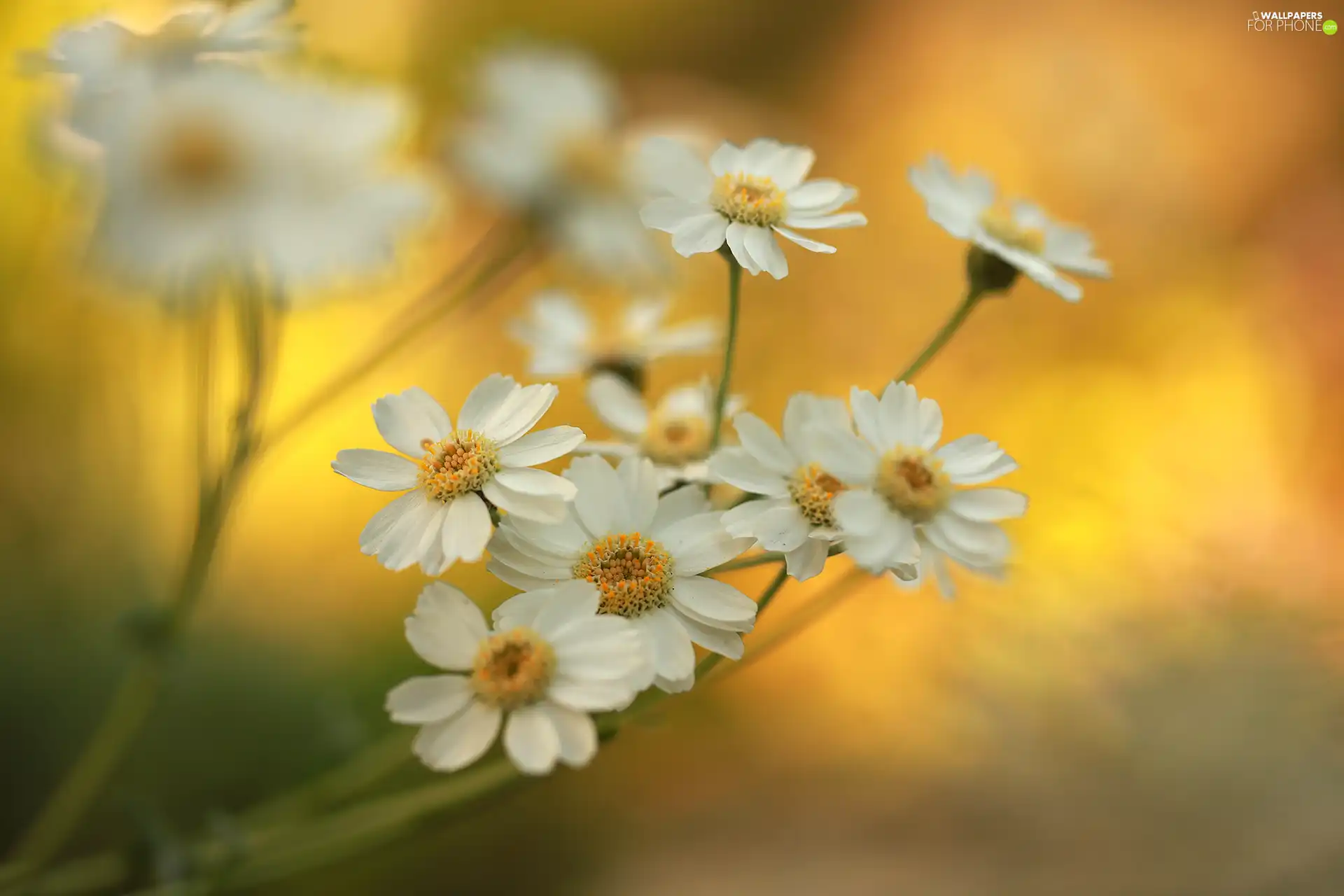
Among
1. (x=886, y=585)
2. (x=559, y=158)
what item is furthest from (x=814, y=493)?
(x=886, y=585)

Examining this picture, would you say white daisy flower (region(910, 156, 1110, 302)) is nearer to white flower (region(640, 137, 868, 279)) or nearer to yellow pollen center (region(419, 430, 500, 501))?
white flower (region(640, 137, 868, 279))

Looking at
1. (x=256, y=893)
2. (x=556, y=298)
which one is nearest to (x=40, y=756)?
(x=256, y=893)

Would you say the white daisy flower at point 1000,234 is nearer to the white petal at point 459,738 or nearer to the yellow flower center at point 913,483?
the yellow flower center at point 913,483

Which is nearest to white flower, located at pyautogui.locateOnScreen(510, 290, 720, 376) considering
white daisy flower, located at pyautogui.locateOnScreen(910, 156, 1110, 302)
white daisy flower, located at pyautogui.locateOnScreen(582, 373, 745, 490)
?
white daisy flower, located at pyautogui.locateOnScreen(582, 373, 745, 490)

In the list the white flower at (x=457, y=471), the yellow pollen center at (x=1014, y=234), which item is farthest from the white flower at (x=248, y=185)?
the yellow pollen center at (x=1014, y=234)

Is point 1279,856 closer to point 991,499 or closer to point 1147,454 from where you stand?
point 1147,454

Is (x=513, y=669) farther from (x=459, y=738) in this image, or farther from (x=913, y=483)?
(x=913, y=483)

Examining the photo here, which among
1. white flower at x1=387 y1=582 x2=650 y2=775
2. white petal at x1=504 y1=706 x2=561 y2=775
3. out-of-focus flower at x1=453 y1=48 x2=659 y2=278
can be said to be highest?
out-of-focus flower at x1=453 y1=48 x2=659 y2=278
